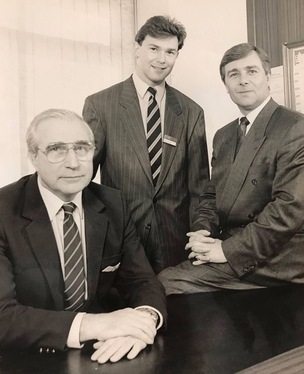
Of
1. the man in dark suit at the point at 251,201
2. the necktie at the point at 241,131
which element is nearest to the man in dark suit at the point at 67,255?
the man in dark suit at the point at 251,201

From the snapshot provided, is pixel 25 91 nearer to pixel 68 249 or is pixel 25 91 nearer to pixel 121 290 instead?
pixel 68 249

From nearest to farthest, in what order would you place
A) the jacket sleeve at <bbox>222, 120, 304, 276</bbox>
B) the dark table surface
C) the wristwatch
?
the dark table surface → the wristwatch → the jacket sleeve at <bbox>222, 120, 304, 276</bbox>

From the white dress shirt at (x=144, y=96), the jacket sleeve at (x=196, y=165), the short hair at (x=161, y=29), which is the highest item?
the short hair at (x=161, y=29)

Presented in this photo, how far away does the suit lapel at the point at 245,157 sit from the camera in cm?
190

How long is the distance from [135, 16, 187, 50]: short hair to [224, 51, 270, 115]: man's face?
0.25 meters

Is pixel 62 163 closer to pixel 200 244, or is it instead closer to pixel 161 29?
pixel 200 244

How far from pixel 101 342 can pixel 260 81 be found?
1277 mm

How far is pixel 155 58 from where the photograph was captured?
1958 mm

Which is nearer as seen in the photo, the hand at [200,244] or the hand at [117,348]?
the hand at [117,348]

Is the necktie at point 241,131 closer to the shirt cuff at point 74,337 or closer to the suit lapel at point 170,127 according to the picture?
the suit lapel at point 170,127

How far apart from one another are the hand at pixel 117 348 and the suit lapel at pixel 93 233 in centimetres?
34

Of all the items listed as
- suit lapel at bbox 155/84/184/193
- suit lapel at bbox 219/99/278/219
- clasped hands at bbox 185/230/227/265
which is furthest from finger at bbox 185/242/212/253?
suit lapel at bbox 155/84/184/193

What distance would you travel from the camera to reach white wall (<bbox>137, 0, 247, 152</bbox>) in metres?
2.04

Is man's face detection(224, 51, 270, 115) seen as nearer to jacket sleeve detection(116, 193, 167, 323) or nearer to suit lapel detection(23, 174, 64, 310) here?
jacket sleeve detection(116, 193, 167, 323)
